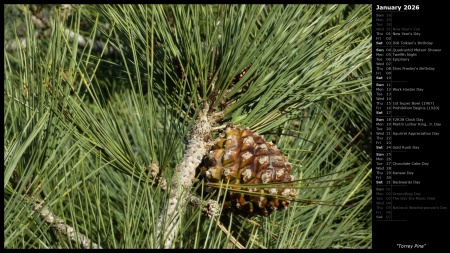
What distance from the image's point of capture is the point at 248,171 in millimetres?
820

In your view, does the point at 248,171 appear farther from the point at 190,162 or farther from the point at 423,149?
the point at 423,149

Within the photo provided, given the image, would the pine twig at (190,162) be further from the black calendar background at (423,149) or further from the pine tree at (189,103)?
the black calendar background at (423,149)

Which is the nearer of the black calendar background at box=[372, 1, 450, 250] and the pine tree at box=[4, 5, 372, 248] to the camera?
the pine tree at box=[4, 5, 372, 248]

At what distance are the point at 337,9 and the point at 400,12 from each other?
0.75 feet

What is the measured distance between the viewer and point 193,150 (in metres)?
0.86

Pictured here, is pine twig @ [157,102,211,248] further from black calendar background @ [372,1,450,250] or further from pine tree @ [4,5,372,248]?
black calendar background @ [372,1,450,250]

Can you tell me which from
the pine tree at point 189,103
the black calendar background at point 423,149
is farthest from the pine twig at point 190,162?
the black calendar background at point 423,149

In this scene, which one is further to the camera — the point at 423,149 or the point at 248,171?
the point at 423,149

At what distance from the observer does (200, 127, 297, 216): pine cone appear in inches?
32.3

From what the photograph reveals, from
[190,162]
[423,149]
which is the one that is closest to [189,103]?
[190,162]

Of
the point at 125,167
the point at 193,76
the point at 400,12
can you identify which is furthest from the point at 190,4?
the point at 400,12

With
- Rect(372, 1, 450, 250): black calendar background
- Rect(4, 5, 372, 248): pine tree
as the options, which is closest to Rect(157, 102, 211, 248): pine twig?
Rect(4, 5, 372, 248): pine tree

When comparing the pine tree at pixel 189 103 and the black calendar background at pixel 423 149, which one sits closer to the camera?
the pine tree at pixel 189 103

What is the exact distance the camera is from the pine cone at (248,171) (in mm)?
820
